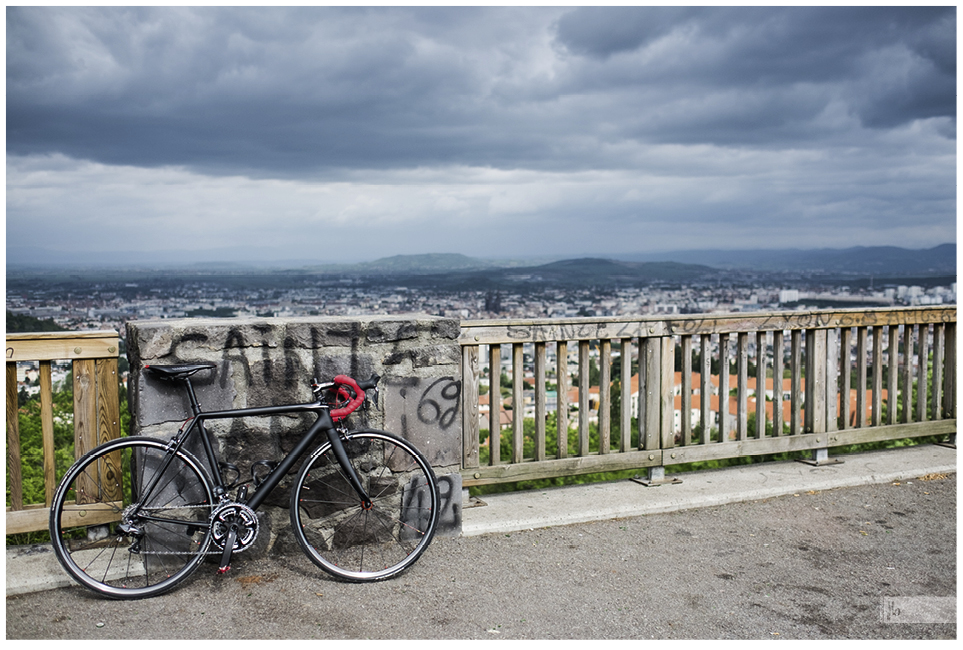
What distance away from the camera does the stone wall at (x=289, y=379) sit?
3.91m

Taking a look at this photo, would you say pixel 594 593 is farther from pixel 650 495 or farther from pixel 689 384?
pixel 689 384

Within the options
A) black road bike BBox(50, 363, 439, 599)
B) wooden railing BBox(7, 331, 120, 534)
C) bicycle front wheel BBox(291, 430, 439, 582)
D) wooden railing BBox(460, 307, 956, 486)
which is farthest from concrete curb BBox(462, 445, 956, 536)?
wooden railing BBox(7, 331, 120, 534)

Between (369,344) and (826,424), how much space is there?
3993 millimetres

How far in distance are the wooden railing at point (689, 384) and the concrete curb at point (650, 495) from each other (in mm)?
164

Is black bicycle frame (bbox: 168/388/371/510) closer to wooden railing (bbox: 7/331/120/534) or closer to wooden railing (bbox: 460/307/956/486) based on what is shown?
wooden railing (bbox: 7/331/120/534)

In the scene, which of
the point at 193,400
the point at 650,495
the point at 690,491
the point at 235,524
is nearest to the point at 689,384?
the point at 690,491

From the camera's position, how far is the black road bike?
147 inches

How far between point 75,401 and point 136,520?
0.78m

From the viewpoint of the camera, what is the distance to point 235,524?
3775mm

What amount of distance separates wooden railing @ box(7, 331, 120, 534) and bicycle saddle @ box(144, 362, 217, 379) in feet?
1.54

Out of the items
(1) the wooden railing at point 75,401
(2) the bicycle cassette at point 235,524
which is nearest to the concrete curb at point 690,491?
(2) the bicycle cassette at point 235,524

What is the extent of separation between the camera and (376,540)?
4305 millimetres

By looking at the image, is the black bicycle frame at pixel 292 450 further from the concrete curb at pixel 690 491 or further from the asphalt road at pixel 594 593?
the concrete curb at pixel 690 491

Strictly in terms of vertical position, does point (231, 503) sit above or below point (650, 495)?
above
